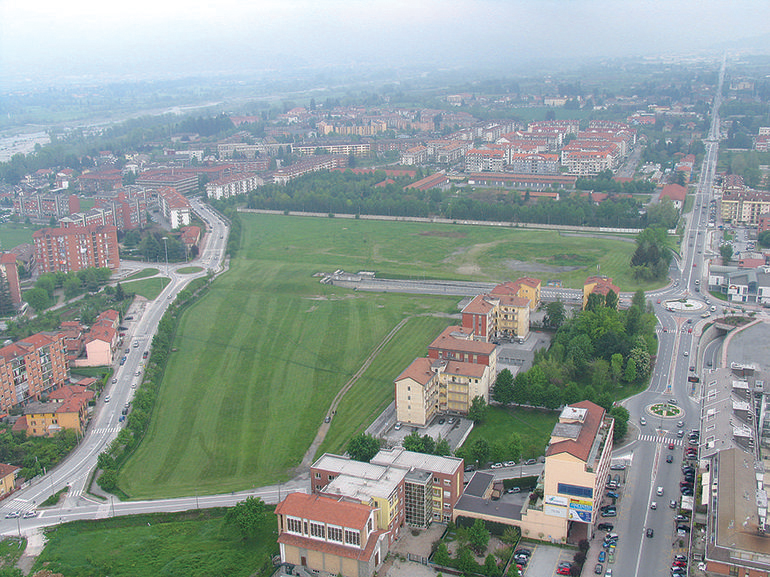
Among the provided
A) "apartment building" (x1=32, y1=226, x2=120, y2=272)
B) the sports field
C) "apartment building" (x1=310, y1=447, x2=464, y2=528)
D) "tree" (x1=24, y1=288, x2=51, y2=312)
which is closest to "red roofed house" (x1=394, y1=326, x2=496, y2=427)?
the sports field

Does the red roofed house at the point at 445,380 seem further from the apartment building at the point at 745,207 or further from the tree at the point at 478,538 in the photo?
the apartment building at the point at 745,207

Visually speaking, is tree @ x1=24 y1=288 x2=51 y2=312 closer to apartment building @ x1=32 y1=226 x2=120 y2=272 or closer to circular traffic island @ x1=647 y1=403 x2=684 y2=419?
apartment building @ x1=32 y1=226 x2=120 y2=272

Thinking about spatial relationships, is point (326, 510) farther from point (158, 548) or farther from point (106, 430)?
point (106, 430)

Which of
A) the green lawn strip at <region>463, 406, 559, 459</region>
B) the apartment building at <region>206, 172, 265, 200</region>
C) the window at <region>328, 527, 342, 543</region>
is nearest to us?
the window at <region>328, 527, 342, 543</region>

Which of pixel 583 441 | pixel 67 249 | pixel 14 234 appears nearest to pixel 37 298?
→ pixel 67 249

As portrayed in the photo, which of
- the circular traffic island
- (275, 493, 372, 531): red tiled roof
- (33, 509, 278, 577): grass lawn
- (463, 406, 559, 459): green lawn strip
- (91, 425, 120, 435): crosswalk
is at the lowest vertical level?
(463, 406, 559, 459): green lawn strip

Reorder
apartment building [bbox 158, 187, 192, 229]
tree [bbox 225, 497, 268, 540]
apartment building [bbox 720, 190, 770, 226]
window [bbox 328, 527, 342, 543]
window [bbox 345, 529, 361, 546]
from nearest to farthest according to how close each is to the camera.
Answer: window [bbox 345, 529, 361, 546]
window [bbox 328, 527, 342, 543]
tree [bbox 225, 497, 268, 540]
apartment building [bbox 720, 190, 770, 226]
apartment building [bbox 158, 187, 192, 229]

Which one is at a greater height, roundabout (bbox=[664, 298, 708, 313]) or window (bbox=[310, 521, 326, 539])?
window (bbox=[310, 521, 326, 539])

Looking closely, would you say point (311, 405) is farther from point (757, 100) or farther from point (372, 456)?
point (757, 100)
